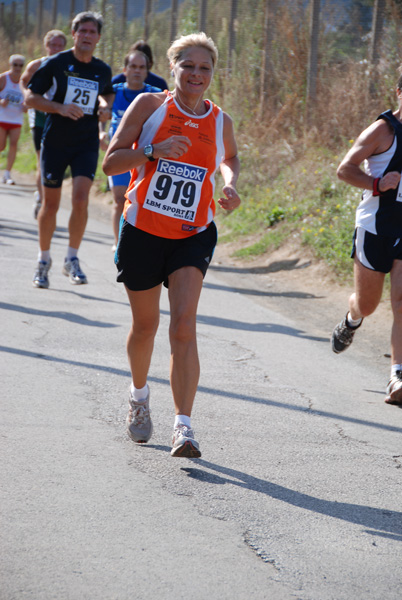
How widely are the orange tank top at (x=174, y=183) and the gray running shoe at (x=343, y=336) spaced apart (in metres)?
2.27

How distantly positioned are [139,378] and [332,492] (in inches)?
43.5

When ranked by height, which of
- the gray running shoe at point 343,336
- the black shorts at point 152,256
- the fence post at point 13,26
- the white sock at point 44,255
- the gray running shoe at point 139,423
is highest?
the fence post at point 13,26

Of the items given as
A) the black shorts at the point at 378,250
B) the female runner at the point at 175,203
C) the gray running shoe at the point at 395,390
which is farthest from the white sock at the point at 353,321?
the female runner at the point at 175,203

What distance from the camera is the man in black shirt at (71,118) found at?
318 inches

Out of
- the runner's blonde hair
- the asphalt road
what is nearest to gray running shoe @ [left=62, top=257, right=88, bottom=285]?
the asphalt road

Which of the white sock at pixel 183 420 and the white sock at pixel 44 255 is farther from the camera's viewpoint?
the white sock at pixel 44 255

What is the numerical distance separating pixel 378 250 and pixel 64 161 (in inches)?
139

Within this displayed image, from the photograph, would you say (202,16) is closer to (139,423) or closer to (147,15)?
(147,15)

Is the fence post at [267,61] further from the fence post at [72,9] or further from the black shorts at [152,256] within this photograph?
the fence post at [72,9]

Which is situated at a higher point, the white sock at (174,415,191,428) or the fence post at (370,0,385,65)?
the fence post at (370,0,385,65)

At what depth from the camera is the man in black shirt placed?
26.5 feet

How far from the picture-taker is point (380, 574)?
3.15 metres

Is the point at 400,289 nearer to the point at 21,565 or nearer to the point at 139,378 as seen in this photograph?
the point at 139,378

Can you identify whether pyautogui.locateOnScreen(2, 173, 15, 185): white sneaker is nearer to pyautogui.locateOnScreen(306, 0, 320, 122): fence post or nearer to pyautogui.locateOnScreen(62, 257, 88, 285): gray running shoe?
pyautogui.locateOnScreen(306, 0, 320, 122): fence post
